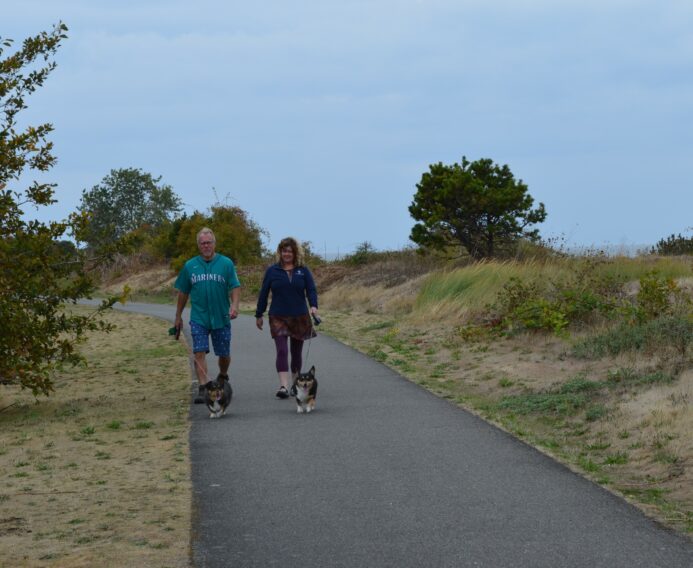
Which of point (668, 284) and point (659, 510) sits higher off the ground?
point (668, 284)

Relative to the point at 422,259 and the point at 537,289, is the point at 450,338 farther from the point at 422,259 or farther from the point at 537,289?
the point at 422,259

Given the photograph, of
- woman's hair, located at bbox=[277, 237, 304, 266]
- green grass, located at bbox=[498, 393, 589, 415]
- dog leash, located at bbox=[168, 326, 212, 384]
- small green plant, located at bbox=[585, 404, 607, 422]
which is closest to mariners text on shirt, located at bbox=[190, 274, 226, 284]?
dog leash, located at bbox=[168, 326, 212, 384]

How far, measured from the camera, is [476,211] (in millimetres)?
33938

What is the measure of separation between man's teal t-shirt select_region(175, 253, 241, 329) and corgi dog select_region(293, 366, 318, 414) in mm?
1224

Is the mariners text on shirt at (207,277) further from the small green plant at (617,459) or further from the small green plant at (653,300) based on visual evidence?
the small green plant at (653,300)

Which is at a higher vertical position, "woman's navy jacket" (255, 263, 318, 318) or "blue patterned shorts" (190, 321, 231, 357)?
"woman's navy jacket" (255, 263, 318, 318)

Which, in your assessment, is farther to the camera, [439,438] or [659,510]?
[439,438]

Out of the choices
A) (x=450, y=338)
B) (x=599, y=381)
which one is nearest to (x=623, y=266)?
(x=450, y=338)

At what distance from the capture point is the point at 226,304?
11867 millimetres

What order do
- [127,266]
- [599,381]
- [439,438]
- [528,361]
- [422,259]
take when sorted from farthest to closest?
[127,266], [422,259], [528,361], [599,381], [439,438]

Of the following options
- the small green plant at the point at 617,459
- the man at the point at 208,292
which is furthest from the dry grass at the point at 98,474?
the small green plant at the point at 617,459

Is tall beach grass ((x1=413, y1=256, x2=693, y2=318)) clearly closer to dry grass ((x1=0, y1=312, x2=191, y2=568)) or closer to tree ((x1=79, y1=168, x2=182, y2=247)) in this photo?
dry grass ((x1=0, y1=312, x2=191, y2=568))

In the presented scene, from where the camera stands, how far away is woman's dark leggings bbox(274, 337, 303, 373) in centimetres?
1238

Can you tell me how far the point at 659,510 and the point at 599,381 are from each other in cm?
594
